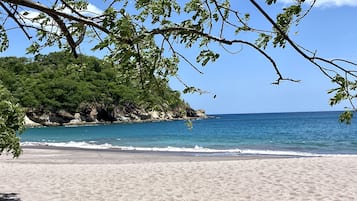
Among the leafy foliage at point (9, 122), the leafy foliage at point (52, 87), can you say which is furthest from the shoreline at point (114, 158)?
the leafy foliage at point (52, 87)

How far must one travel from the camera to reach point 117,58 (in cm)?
299

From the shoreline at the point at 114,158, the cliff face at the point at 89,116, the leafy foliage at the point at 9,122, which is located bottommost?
the shoreline at the point at 114,158

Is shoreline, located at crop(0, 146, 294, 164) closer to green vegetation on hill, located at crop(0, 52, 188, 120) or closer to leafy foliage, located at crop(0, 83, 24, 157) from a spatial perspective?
leafy foliage, located at crop(0, 83, 24, 157)

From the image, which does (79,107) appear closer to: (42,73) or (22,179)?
(42,73)

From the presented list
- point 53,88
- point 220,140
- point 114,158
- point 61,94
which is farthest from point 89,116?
point 114,158

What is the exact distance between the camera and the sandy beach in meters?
9.51

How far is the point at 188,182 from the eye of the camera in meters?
11.1

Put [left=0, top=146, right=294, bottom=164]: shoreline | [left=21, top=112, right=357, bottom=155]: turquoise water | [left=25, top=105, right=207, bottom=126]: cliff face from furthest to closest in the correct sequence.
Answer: [left=25, top=105, right=207, bottom=126]: cliff face → [left=21, top=112, right=357, bottom=155]: turquoise water → [left=0, top=146, right=294, bottom=164]: shoreline

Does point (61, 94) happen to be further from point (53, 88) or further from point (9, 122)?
point (9, 122)

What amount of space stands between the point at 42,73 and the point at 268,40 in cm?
9146

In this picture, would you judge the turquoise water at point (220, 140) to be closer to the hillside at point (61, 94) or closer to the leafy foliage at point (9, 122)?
the leafy foliage at point (9, 122)

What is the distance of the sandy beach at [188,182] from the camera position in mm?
A: 9508

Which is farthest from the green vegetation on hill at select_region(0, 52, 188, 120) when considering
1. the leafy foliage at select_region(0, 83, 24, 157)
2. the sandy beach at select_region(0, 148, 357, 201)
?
the leafy foliage at select_region(0, 83, 24, 157)

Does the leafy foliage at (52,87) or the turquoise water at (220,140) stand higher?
the leafy foliage at (52,87)
